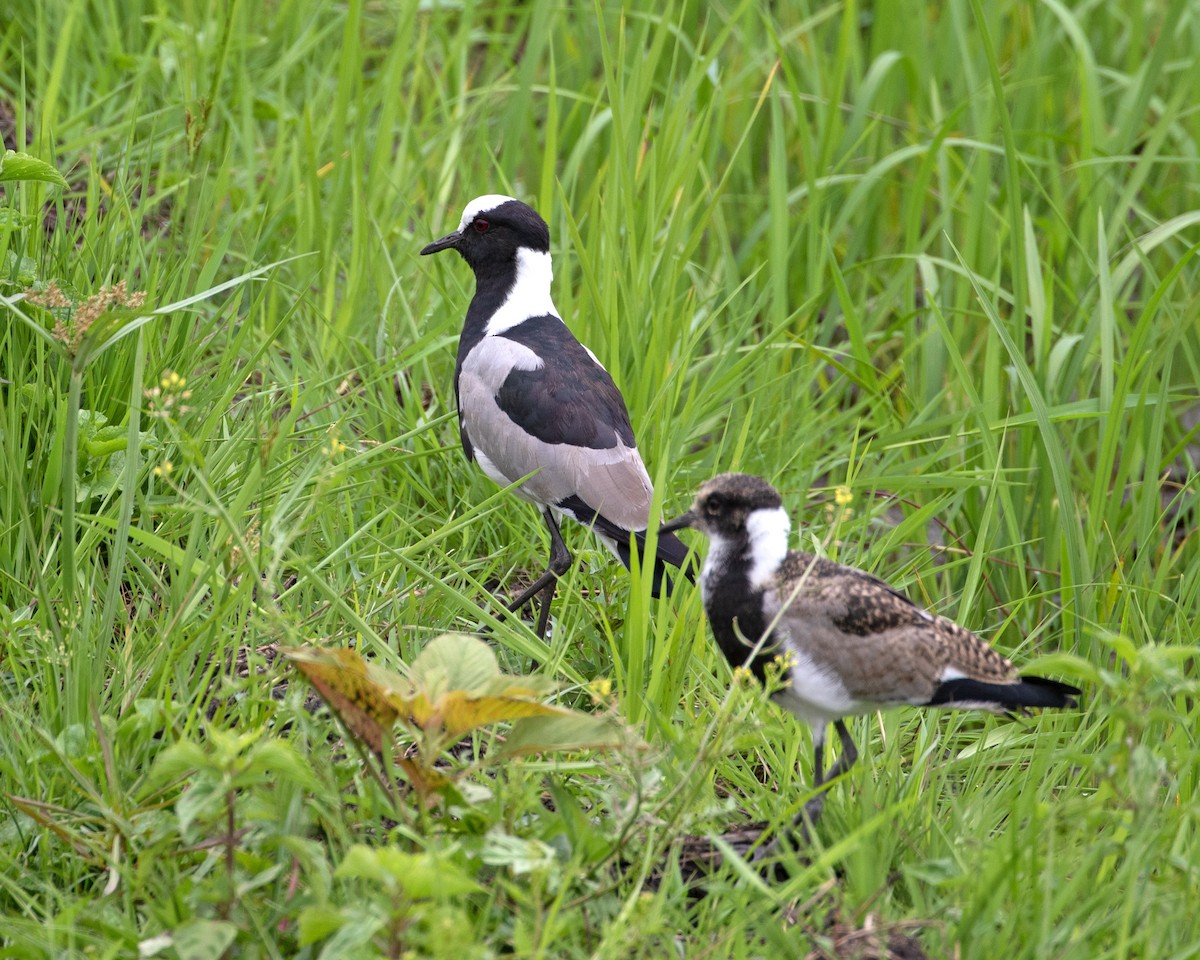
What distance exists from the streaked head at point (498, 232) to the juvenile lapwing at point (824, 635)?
1.85m

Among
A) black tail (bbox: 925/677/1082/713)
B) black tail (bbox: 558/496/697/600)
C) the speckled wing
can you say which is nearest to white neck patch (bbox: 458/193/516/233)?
black tail (bbox: 558/496/697/600)

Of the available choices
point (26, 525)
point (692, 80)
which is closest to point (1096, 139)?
point (692, 80)

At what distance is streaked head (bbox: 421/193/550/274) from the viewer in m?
4.77

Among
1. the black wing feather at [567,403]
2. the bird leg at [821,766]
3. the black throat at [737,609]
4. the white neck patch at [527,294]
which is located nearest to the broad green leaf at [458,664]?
the black throat at [737,609]

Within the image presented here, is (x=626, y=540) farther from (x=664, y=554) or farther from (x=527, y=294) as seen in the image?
(x=527, y=294)

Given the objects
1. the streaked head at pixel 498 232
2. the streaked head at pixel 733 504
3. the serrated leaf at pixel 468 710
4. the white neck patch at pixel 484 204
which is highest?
the white neck patch at pixel 484 204

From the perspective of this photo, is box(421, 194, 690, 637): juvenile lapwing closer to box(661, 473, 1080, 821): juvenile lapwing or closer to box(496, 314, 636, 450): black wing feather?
box(496, 314, 636, 450): black wing feather

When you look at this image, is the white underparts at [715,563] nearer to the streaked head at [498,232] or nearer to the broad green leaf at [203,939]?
the broad green leaf at [203,939]

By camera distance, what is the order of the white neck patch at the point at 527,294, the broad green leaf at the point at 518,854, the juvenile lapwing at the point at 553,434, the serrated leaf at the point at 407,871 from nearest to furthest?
1. the serrated leaf at the point at 407,871
2. the broad green leaf at the point at 518,854
3. the juvenile lapwing at the point at 553,434
4. the white neck patch at the point at 527,294

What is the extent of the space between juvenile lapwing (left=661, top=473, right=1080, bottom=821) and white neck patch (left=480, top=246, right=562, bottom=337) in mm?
1665

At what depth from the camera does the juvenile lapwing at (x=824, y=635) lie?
2.96 m

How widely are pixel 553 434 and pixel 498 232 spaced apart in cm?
84

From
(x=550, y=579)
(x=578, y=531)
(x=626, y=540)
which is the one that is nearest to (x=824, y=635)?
(x=626, y=540)

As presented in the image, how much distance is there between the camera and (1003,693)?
9.75ft
